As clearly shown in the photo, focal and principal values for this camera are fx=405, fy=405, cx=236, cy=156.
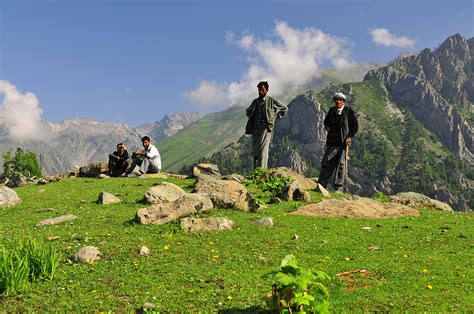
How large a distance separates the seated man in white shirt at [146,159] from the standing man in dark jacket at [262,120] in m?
9.22

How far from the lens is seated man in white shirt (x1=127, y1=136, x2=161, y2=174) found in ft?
91.2

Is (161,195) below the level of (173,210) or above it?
above

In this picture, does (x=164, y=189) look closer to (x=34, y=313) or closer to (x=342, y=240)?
(x=342, y=240)

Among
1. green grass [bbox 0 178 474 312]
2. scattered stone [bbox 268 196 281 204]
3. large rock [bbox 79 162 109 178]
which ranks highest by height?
large rock [bbox 79 162 109 178]

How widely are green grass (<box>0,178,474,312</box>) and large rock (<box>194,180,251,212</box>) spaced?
54cm

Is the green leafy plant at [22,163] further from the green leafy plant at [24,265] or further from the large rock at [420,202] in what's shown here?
the green leafy plant at [24,265]

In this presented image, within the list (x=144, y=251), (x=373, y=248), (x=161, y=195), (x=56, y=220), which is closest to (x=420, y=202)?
(x=373, y=248)

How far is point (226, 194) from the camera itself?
48.3ft

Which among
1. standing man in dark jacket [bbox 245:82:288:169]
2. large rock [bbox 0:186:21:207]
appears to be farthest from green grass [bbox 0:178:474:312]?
standing man in dark jacket [bbox 245:82:288:169]

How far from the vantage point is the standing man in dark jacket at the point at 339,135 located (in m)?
19.9

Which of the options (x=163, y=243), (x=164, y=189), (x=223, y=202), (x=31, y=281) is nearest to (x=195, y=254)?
(x=163, y=243)

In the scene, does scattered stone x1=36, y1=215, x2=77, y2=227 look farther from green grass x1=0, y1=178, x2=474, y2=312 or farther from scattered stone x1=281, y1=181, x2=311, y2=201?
scattered stone x1=281, y1=181, x2=311, y2=201

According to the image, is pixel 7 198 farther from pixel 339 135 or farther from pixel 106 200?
pixel 339 135

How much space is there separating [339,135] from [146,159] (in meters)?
14.1
